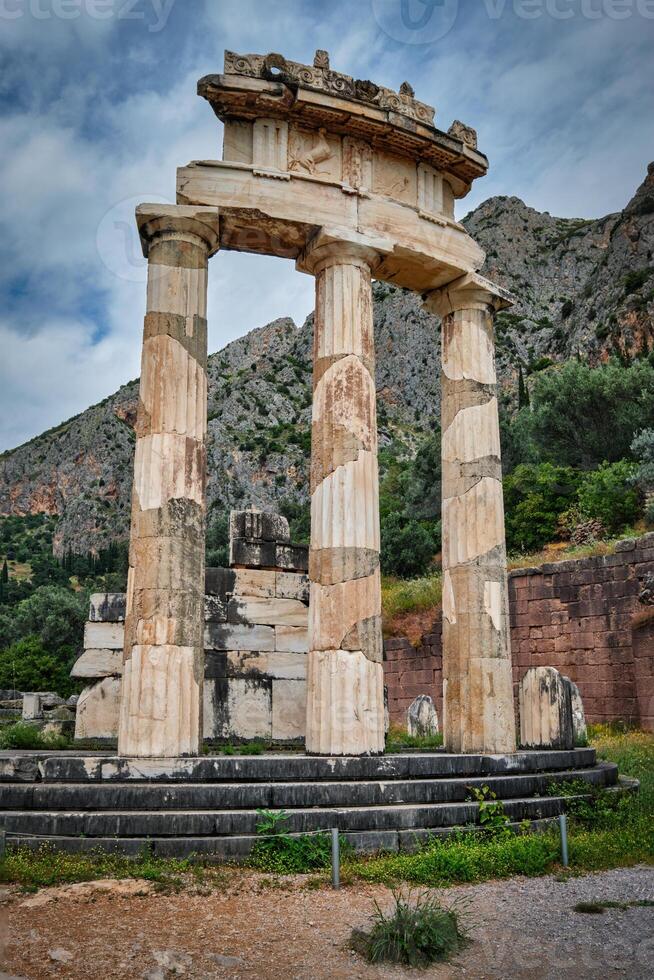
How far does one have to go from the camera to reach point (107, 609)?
51.2 feet

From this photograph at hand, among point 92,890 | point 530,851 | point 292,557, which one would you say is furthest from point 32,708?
point 530,851

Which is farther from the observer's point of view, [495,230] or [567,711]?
[495,230]

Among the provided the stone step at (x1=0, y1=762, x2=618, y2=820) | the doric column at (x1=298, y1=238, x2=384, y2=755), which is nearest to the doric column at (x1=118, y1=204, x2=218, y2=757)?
the stone step at (x1=0, y1=762, x2=618, y2=820)

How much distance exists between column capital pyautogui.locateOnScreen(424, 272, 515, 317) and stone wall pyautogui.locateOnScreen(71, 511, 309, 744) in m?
5.22

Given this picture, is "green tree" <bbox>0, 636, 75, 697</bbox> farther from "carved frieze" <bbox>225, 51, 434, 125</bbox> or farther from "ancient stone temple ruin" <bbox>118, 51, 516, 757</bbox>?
"carved frieze" <bbox>225, 51, 434, 125</bbox>

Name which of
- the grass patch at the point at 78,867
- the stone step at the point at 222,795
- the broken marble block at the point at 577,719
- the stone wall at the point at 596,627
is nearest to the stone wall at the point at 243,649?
the broken marble block at the point at 577,719

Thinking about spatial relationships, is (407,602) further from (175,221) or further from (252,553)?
(175,221)

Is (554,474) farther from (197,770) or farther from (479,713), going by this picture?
(197,770)

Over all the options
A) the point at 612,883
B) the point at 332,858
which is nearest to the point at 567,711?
the point at 612,883

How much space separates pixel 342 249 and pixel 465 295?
2574 millimetres

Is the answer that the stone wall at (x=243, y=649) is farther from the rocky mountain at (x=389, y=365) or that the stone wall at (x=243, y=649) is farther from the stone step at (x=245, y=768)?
the rocky mountain at (x=389, y=365)

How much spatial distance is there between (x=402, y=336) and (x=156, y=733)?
76123mm

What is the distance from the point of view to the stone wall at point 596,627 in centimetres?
1973

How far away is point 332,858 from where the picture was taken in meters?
8.04
